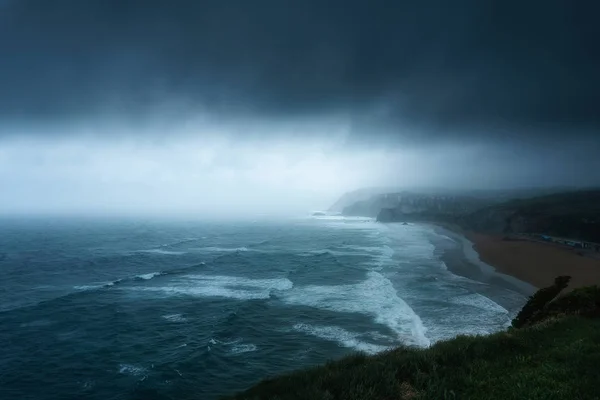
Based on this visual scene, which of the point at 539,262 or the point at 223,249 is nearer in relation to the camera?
the point at 539,262

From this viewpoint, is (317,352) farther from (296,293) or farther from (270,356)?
(296,293)

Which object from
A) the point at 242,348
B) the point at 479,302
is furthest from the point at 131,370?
the point at 479,302

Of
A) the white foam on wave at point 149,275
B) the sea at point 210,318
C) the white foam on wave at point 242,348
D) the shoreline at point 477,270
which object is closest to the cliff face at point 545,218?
the shoreline at point 477,270

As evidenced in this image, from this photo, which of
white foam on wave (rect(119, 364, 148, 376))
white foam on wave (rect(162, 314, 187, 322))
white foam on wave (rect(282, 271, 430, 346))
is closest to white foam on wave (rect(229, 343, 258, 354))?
white foam on wave (rect(119, 364, 148, 376))

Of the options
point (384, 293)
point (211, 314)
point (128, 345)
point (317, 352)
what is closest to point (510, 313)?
point (384, 293)

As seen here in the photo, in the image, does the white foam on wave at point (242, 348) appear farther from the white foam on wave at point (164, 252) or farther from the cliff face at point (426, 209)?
the cliff face at point (426, 209)

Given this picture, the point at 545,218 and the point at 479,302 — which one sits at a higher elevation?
the point at 545,218

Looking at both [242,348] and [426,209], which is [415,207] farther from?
[242,348]

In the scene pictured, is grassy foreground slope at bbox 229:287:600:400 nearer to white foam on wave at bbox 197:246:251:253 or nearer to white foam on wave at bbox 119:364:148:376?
white foam on wave at bbox 119:364:148:376
